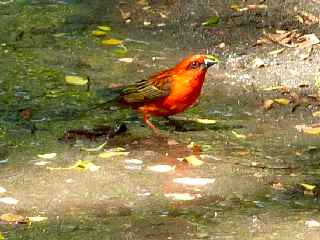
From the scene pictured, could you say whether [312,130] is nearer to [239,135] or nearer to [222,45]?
[239,135]

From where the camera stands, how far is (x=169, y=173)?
18.9ft

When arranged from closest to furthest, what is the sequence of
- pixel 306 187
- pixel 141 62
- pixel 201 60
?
pixel 306 187 → pixel 201 60 → pixel 141 62

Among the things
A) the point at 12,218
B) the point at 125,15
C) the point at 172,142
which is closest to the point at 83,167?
the point at 172,142

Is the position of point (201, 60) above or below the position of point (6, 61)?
above

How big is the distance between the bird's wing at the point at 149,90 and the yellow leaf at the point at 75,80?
3.15 feet

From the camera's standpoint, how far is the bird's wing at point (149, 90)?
641 centimetres

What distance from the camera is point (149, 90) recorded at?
651cm

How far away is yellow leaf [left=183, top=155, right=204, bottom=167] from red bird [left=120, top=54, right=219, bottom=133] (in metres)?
0.49

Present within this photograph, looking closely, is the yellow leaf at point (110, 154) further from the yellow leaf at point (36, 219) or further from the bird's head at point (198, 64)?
the yellow leaf at point (36, 219)

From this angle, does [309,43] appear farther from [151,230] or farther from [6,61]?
[151,230]

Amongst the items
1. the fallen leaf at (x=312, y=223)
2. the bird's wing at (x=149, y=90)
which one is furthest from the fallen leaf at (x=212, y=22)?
the fallen leaf at (x=312, y=223)

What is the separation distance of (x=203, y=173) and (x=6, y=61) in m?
2.83

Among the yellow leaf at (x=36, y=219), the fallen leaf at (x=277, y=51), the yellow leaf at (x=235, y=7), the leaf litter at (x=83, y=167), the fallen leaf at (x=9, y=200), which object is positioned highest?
the yellow leaf at (x=36, y=219)

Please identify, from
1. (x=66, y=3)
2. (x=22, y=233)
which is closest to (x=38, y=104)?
(x=22, y=233)
